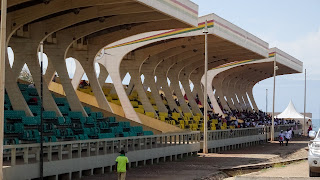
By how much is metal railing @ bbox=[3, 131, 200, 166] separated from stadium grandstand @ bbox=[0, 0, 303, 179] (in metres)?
0.04

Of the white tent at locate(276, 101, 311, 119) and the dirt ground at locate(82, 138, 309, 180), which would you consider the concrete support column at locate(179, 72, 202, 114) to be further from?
the dirt ground at locate(82, 138, 309, 180)

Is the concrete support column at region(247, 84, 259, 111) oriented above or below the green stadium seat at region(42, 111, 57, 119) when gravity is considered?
above

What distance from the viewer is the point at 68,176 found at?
24.3 metres

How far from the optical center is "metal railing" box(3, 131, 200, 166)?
21531mm

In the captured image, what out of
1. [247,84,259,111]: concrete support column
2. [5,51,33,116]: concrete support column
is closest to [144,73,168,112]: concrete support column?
[5,51,33,116]: concrete support column

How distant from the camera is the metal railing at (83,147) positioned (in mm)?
21531

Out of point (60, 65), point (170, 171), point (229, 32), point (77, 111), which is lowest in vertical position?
point (170, 171)

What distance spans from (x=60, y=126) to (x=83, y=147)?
15.8ft

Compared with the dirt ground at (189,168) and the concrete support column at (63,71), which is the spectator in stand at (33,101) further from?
the dirt ground at (189,168)

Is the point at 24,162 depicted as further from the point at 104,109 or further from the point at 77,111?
the point at 104,109

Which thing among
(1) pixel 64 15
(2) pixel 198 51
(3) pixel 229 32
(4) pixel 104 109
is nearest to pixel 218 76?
(2) pixel 198 51

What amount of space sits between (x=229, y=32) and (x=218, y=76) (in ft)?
104

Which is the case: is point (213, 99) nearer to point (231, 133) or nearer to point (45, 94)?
point (231, 133)

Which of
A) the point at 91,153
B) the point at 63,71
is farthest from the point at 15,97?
the point at 63,71
